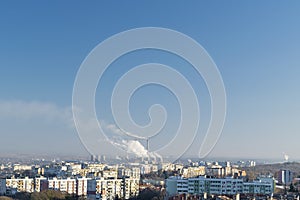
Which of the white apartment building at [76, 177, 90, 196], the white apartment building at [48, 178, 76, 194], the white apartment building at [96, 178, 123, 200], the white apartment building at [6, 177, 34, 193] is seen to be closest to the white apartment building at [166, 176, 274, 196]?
the white apartment building at [96, 178, 123, 200]

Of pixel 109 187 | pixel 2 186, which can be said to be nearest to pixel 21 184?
pixel 2 186

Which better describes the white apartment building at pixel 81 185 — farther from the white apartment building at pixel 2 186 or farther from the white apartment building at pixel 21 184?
the white apartment building at pixel 2 186

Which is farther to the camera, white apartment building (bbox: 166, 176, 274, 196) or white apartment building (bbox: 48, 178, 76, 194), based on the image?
white apartment building (bbox: 48, 178, 76, 194)

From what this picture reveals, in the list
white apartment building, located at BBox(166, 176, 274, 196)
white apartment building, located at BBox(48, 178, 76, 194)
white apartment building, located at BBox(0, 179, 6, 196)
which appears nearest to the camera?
white apartment building, located at BBox(166, 176, 274, 196)

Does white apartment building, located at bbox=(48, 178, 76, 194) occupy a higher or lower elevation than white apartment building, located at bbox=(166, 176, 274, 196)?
lower

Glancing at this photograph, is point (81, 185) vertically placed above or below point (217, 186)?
below

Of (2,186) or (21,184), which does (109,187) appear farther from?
(2,186)

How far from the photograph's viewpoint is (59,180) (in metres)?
9.01

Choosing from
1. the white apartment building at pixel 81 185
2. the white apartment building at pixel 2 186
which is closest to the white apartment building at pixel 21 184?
the white apartment building at pixel 2 186

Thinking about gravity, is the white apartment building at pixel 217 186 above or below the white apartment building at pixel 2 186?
above

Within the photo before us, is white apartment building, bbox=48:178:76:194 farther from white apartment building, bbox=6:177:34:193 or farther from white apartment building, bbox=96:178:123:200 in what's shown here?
white apartment building, bbox=96:178:123:200

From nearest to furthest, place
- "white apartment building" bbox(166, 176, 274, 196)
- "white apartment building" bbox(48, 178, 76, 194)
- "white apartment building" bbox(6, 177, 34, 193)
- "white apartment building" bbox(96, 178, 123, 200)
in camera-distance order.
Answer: "white apartment building" bbox(166, 176, 274, 196) < "white apartment building" bbox(96, 178, 123, 200) < "white apartment building" bbox(6, 177, 34, 193) < "white apartment building" bbox(48, 178, 76, 194)

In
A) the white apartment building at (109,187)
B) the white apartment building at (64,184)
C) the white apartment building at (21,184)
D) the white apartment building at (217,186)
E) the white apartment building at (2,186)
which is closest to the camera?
the white apartment building at (217,186)

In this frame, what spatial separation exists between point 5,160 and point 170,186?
1200 centimetres
